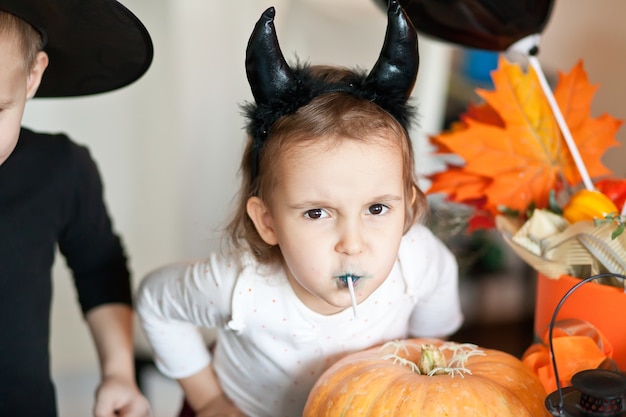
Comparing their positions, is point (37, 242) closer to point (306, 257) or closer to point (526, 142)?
point (306, 257)

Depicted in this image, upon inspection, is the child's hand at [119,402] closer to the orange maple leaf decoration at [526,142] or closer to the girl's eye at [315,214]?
the girl's eye at [315,214]

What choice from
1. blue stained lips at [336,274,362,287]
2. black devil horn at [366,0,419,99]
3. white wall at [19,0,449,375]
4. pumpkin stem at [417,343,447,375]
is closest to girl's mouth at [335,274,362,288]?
blue stained lips at [336,274,362,287]

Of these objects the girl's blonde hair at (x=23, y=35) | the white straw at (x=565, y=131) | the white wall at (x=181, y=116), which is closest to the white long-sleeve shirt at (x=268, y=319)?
the white straw at (x=565, y=131)

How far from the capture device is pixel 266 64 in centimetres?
78

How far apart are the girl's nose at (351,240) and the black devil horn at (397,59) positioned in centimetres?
16

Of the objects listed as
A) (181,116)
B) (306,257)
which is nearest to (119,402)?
(306,257)

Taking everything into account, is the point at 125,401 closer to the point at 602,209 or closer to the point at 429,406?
the point at 429,406

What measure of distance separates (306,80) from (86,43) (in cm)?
30

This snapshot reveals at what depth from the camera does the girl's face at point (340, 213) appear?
2.63 ft

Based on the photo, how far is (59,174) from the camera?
3.43 ft

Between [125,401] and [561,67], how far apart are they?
109cm

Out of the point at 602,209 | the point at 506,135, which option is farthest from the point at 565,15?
the point at 602,209

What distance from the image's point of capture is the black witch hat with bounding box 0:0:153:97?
0.83 meters

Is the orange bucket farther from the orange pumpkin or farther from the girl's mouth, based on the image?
the girl's mouth
